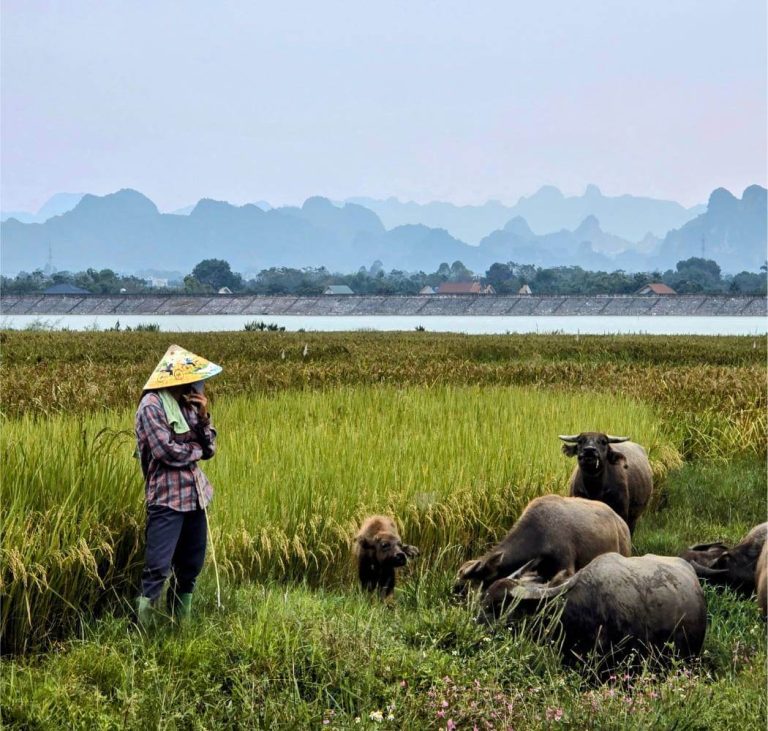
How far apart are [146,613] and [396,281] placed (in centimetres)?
15240

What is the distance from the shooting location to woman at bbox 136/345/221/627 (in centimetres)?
515

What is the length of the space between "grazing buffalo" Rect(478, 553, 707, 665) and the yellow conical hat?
203cm

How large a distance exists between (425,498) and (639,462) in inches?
93.2

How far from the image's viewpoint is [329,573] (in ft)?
22.6

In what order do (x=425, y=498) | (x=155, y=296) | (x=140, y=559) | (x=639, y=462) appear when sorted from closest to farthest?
(x=140, y=559), (x=425, y=498), (x=639, y=462), (x=155, y=296)

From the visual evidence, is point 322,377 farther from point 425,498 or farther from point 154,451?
point 154,451

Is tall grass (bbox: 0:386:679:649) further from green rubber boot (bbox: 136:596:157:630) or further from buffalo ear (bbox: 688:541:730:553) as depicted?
buffalo ear (bbox: 688:541:730:553)

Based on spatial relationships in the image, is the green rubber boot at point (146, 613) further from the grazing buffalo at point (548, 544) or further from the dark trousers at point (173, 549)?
the grazing buffalo at point (548, 544)

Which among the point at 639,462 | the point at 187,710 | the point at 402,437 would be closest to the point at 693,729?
the point at 187,710

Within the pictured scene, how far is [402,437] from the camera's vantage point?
31.3ft

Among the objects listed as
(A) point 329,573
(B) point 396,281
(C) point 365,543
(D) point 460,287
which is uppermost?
(B) point 396,281

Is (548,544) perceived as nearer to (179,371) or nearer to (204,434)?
(204,434)

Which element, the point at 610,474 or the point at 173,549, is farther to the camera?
the point at 610,474

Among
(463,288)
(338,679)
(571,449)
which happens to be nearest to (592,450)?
(571,449)
